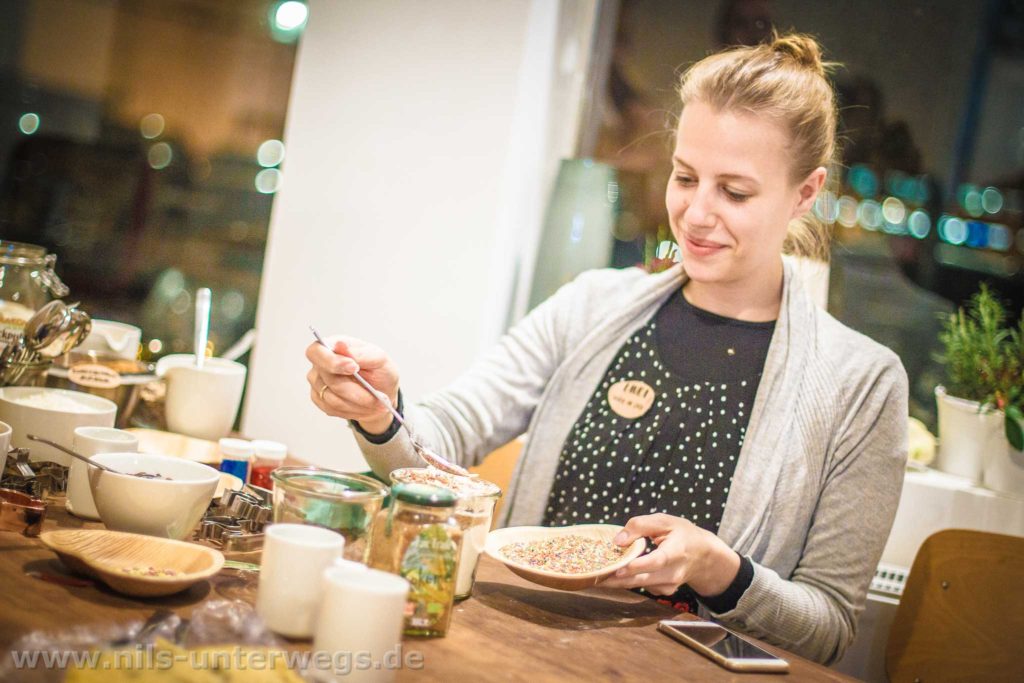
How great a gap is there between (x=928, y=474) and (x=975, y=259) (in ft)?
2.21

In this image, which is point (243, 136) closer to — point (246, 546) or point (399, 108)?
point (399, 108)

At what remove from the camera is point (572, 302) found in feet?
6.63

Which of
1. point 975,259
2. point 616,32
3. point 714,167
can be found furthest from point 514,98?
point 975,259

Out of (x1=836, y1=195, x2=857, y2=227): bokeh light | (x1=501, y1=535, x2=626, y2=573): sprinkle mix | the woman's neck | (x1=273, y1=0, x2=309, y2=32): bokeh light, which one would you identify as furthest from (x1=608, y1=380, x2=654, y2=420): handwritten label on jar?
(x1=273, y1=0, x2=309, y2=32): bokeh light

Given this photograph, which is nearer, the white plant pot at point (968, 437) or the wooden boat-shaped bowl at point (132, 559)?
the wooden boat-shaped bowl at point (132, 559)

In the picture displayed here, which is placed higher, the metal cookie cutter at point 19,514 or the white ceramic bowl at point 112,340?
the white ceramic bowl at point 112,340

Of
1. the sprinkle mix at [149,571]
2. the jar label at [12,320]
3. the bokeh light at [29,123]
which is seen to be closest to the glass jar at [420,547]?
the sprinkle mix at [149,571]

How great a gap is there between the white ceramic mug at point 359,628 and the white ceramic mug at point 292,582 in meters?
0.05

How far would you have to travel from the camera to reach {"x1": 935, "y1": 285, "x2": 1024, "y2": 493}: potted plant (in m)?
2.31

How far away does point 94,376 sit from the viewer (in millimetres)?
1687

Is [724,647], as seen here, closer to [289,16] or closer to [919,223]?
[919,223]

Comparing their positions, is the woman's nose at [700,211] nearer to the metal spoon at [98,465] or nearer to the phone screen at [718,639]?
the phone screen at [718,639]

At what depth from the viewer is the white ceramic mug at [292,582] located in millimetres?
957

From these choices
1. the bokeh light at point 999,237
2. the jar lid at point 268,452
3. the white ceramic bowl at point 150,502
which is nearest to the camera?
the white ceramic bowl at point 150,502
